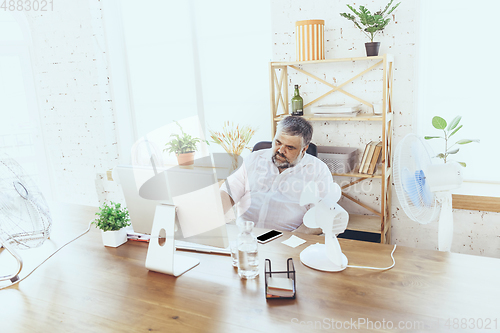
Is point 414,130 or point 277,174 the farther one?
point 414,130

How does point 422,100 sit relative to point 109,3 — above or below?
below

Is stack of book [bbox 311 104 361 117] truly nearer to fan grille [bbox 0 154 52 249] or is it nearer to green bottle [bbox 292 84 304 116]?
green bottle [bbox 292 84 304 116]

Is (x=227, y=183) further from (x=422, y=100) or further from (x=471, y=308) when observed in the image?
(x=422, y=100)

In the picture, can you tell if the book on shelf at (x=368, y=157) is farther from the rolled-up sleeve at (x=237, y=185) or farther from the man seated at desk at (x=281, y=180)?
the rolled-up sleeve at (x=237, y=185)

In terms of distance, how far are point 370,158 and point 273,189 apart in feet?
2.55

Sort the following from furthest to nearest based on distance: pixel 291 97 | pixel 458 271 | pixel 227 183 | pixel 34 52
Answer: pixel 34 52, pixel 291 97, pixel 227 183, pixel 458 271

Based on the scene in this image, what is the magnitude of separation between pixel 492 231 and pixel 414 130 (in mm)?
839

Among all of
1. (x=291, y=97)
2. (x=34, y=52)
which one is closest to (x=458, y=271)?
(x=291, y=97)

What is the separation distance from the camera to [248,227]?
138 cm

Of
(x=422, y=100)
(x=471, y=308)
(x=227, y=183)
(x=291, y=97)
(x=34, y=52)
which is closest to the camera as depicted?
(x=471, y=308)

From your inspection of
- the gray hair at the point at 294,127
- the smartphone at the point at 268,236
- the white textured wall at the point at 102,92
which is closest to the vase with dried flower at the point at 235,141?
the white textured wall at the point at 102,92

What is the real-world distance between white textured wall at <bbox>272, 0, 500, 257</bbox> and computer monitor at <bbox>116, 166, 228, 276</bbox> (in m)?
1.77

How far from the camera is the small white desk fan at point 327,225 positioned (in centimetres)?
138

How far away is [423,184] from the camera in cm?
159
